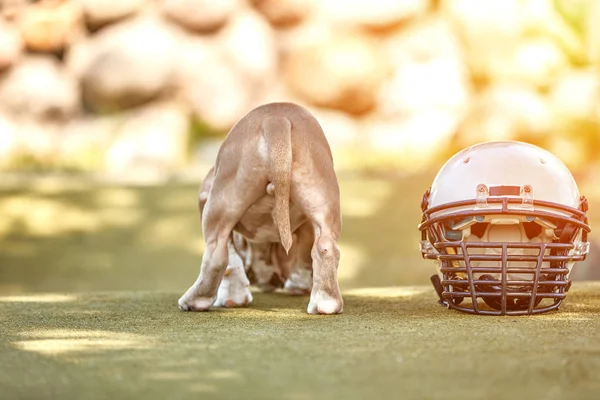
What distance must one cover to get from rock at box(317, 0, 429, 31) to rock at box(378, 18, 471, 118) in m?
0.14

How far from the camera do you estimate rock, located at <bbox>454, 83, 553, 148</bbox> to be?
7.13m

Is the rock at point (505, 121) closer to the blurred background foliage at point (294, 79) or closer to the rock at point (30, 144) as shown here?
the blurred background foliage at point (294, 79)

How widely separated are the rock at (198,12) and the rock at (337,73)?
715mm

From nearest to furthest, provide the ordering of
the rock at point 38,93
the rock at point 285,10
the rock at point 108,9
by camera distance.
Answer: the rock at point 38,93
the rock at point 108,9
the rock at point 285,10

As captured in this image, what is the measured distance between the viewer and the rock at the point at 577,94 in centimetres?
755

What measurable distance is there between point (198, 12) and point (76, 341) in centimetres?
640

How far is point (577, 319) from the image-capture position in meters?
2.46

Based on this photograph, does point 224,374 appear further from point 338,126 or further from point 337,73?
point 337,73

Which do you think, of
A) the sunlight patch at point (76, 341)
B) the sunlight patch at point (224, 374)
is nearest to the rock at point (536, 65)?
the sunlight patch at point (76, 341)

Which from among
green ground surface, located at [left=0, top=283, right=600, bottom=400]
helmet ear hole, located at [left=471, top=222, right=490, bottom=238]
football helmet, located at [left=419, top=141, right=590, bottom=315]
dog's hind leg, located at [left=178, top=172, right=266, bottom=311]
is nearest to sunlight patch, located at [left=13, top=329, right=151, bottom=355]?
green ground surface, located at [left=0, top=283, right=600, bottom=400]

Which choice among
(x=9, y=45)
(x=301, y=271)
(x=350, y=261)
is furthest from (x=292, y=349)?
(x=9, y=45)

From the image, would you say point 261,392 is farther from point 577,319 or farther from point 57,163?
point 57,163

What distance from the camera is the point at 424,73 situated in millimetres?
8289

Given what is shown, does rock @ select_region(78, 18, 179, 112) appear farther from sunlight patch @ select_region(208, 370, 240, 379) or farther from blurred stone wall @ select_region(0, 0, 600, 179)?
sunlight patch @ select_region(208, 370, 240, 379)
